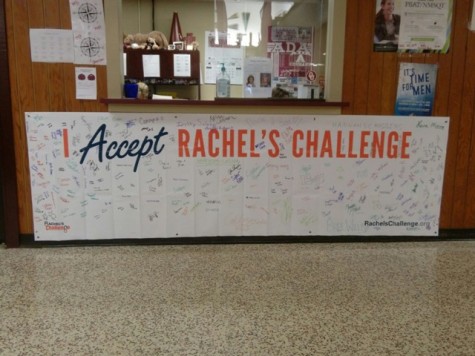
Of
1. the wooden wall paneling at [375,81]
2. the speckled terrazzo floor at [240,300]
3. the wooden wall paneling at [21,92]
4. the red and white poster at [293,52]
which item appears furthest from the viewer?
the red and white poster at [293,52]

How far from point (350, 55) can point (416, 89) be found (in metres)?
0.55

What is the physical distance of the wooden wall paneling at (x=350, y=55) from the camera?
293cm

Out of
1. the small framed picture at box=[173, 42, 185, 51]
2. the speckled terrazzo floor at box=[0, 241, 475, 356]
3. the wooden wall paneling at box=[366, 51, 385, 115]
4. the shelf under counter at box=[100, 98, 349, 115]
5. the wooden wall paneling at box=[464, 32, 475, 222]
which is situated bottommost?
the speckled terrazzo floor at box=[0, 241, 475, 356]

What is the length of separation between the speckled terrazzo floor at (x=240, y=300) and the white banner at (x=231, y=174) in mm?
184

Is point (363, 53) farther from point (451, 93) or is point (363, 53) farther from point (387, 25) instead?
point (451, 93)

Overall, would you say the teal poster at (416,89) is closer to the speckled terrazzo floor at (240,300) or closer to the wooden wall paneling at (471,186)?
the wooden wall paneling at (471,186)

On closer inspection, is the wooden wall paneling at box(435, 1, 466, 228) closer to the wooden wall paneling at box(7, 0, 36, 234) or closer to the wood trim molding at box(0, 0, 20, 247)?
the wooden wall paneling at box(7, 0, 36, 234)

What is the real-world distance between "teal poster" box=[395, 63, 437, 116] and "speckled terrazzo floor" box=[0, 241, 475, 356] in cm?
101

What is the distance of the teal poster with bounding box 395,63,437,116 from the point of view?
119 inches

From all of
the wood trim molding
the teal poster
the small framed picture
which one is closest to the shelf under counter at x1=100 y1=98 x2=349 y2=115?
the teal poster

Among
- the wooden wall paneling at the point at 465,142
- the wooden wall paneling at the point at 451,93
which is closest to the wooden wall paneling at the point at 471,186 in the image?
the wooden wall paneling at the point at 465,142

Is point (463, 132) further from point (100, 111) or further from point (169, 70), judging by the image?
point (169, 70)

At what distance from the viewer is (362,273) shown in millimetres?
2633

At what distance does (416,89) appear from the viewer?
3.05 metres
